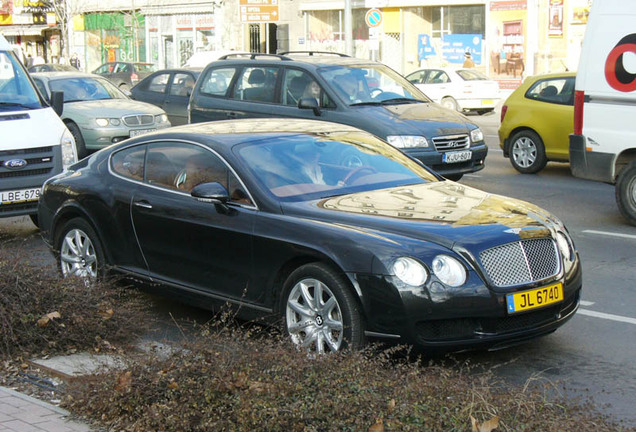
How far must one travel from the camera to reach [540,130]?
16.1 meters

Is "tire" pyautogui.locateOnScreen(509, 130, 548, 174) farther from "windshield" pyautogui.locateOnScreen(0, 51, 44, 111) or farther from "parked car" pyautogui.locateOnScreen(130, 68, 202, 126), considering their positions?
"windshield" pyautogui.locateOnScreen(0, 51, 44, 111)

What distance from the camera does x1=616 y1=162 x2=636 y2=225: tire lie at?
440 inches

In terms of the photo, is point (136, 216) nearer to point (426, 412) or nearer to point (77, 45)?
point (426, 412)

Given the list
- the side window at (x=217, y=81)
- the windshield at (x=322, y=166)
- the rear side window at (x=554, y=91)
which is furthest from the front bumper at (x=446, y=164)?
the windshield at (x=322, y=166)

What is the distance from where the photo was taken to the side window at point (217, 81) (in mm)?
15023

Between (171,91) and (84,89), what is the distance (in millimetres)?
2291

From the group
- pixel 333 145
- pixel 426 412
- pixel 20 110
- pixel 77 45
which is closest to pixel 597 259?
pixel 333 145

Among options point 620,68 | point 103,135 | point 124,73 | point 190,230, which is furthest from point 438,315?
point 124,73

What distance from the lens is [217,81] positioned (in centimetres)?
1522

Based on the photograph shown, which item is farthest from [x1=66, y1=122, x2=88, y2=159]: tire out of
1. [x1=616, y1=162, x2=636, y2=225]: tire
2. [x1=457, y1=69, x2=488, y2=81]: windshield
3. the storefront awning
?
the storefront awning

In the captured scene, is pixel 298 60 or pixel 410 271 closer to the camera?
pixel 410 271

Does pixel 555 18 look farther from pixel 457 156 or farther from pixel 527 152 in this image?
pixel 457 156

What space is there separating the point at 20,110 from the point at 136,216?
180 inches

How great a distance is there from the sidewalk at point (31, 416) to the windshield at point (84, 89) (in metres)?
14.7
